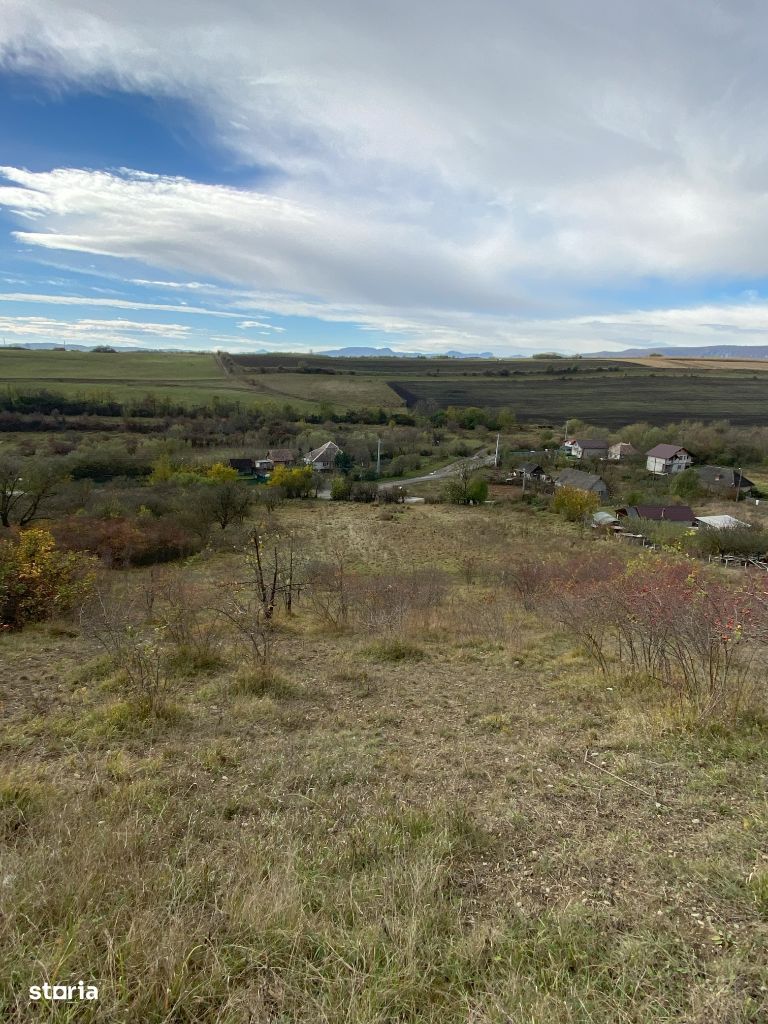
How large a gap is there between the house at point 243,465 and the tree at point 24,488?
26.0 metres

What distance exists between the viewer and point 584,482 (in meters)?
46.2

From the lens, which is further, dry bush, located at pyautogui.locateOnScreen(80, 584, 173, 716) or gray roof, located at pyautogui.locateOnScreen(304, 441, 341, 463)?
gray roof, located at pyautogui.locateOnScreen(304, 441, 341, 463)

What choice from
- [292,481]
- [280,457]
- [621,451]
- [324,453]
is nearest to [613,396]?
[621,451]

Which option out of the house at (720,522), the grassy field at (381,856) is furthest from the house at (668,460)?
the grassy field at (381,856)

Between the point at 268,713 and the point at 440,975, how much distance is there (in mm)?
3835

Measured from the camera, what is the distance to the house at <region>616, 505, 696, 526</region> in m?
34.9

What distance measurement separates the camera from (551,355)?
163m

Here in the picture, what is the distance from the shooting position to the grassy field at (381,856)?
2152 millimetres

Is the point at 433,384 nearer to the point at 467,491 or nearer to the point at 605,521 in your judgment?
the point at 467,491

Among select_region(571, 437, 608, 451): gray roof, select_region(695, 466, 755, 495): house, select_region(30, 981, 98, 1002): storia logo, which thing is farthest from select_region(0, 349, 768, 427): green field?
select_region(30, 981, 98, 1002): storia logo

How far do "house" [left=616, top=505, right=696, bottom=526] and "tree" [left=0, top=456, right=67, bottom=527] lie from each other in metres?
36.7

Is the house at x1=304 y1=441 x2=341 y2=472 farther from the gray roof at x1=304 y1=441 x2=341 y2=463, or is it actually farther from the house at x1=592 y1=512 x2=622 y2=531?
the house at x1=592 y1=512 x2=622 y2=531

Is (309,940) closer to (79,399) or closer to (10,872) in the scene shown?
(10,872)

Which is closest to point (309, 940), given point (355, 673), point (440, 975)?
point (440, 975)
